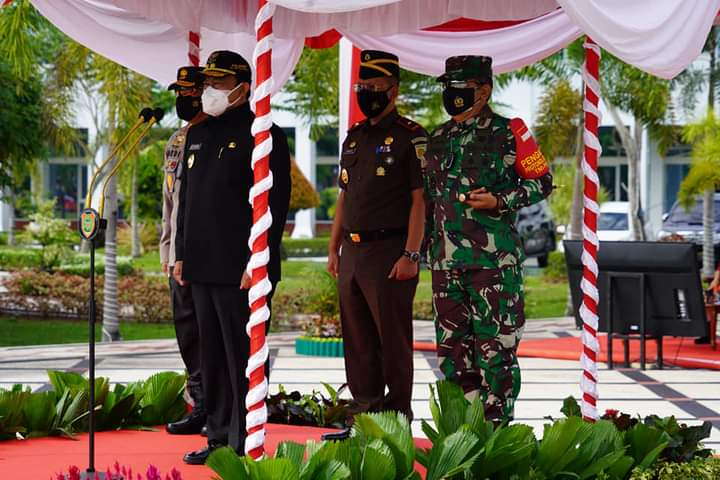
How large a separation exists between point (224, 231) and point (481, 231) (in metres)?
1.18

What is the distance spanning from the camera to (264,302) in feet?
16.6

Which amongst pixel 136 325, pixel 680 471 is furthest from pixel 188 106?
pixel 136 325

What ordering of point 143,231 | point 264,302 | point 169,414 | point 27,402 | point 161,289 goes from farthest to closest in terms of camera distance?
point 143,231, point 161,289, point 169,414, point 27,402, point 264,302

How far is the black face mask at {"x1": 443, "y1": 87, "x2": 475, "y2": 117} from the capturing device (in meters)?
5.79

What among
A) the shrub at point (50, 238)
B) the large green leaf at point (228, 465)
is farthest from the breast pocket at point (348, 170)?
the shrub at point (50, 238)

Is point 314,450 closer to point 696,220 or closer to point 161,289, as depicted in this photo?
point 161,289

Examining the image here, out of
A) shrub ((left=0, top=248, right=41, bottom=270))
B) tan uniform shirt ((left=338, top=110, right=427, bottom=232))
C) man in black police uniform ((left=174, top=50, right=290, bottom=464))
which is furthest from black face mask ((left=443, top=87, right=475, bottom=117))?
shrub ((left=0, top=248, right=41, bottom=270))

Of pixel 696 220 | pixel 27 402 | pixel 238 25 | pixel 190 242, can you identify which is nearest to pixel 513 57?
pixel 238 25

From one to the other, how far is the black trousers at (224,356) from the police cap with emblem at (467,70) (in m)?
1.29

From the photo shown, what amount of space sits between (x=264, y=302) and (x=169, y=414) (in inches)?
82.2

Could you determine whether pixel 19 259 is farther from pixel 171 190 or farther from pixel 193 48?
pixel 171 190

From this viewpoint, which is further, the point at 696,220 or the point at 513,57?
the point at 696,220

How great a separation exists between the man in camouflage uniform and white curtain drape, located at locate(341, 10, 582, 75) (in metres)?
1.32

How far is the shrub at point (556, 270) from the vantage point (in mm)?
24469
